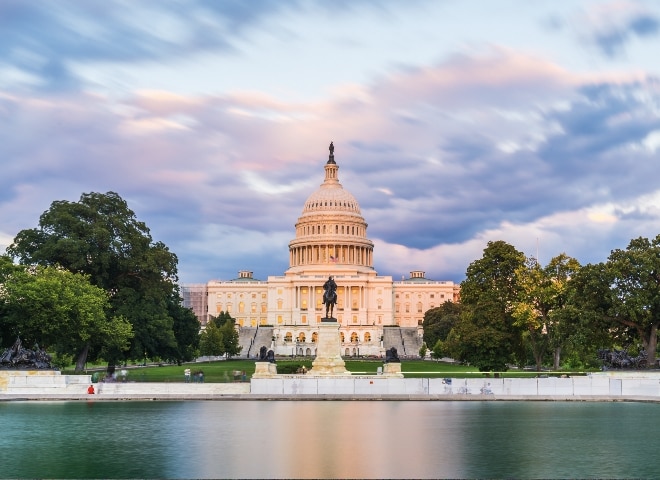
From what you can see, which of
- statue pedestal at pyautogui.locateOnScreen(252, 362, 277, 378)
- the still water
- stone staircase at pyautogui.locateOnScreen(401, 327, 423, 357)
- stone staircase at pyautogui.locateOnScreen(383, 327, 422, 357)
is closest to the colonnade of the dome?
stone staircase at pyautogui.locateOnScreen(383, 327, 422, 357)

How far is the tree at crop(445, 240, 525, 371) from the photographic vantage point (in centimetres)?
6231

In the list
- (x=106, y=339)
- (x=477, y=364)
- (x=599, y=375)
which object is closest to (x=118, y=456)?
(x=599, y=375)

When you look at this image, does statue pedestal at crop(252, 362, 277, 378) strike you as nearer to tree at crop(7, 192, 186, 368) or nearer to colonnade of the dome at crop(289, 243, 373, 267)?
tree at crop(7, 192, 186, 368)

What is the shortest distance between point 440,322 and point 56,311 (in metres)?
77.2

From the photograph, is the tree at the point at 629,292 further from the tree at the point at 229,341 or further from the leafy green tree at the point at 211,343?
the tree at the point at 229,341

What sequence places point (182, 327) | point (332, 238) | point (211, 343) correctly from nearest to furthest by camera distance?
point (182, 327) → point (211, 343) → point (332, 238)

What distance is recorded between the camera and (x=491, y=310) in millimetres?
63094

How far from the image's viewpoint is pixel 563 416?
108ft

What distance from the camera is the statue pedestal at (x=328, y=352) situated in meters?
50.3

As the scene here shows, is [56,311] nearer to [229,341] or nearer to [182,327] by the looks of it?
[182,327]

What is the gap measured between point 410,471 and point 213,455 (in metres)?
5.23

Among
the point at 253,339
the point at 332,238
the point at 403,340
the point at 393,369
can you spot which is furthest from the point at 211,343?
the point at 332,238

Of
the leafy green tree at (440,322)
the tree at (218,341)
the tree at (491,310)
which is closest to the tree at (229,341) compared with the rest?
the tree at (218,341)

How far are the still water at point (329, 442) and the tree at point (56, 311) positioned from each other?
15908 mm
